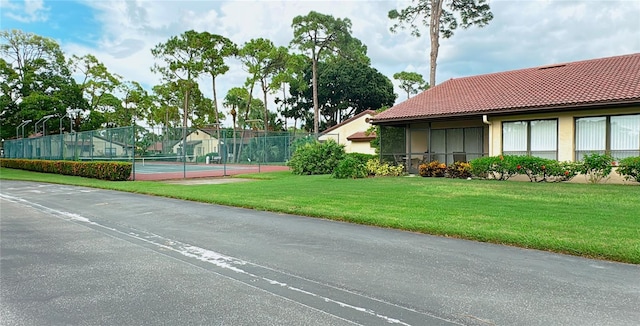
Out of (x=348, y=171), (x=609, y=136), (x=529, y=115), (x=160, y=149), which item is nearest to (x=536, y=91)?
(x=529, y=115)

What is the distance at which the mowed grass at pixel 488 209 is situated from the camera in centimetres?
604

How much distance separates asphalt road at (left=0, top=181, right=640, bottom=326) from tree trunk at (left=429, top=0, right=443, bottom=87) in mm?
20931

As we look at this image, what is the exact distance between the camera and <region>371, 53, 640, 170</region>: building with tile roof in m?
14.1

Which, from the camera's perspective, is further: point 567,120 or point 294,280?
point 567,120

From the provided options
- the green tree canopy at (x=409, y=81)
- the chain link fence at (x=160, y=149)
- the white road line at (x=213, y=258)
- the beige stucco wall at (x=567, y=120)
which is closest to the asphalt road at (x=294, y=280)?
the white road line at (x=213, y=258)

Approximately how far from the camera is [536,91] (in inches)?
658

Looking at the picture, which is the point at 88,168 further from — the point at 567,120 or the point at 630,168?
the point at 630,168

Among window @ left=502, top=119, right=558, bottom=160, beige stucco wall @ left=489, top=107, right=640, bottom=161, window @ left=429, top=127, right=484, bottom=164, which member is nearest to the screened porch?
window @ left=429, top=127, right=484, bottom=164

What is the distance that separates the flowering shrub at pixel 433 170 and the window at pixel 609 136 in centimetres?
480

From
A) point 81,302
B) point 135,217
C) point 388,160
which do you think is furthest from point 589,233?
→ point 388,160

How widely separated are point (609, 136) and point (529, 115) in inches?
105

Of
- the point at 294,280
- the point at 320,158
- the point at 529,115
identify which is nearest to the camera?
the point at 294,280

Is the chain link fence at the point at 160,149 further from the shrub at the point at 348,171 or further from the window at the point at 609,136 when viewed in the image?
the window at the point at 609,136

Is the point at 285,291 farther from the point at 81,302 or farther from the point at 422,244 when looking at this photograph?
the point at 422,244
